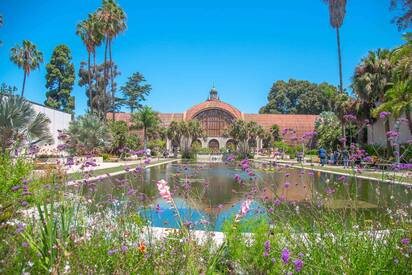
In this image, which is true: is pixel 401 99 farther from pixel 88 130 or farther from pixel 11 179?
pixel 88 130

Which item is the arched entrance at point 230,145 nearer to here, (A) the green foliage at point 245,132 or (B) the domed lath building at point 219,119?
(B) the domed lath building at point 219,119

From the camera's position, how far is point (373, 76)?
21.2 meters

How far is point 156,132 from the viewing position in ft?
151

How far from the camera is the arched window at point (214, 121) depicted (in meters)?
54.3

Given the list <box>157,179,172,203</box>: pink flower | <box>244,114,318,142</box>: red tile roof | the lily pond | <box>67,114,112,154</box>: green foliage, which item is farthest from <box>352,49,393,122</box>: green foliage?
<box>244,114,318,142</box>: red tile roof

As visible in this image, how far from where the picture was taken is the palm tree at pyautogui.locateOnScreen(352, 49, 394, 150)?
2112 cm

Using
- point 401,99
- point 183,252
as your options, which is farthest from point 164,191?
point 401,99

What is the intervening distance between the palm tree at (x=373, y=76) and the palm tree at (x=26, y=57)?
31454mm

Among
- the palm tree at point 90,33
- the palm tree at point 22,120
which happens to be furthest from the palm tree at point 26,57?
the palm tree at point 22,120

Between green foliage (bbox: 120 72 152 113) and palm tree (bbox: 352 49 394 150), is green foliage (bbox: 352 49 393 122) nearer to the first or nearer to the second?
palm tree (bbox: 352 49 394 150)

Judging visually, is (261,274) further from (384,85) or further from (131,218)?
(384,85)

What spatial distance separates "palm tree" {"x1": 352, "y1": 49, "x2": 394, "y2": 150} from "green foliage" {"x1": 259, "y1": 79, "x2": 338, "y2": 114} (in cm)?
4608

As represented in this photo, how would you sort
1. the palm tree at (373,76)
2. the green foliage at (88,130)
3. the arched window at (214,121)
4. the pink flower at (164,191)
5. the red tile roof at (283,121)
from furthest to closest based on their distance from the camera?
1. the arched window at (214,121)
2. the red tile roof at (283,121)
3. the green foliage at (88,130)
4. the palm tree at (373,76)
5. the pink flower at (164,191)

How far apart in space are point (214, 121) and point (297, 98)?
25.9 meters
